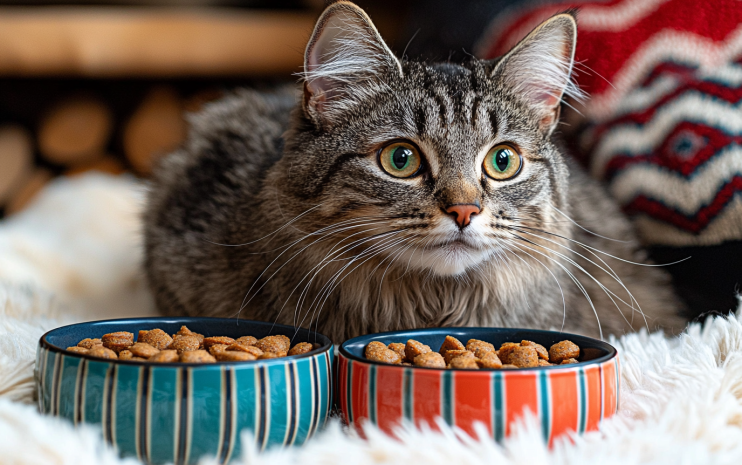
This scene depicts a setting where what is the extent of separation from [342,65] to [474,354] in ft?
1.84

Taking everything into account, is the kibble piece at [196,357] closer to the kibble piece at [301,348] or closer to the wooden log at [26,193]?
the kibble piece at [301,348]

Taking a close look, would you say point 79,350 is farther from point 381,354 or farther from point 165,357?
point 381,354

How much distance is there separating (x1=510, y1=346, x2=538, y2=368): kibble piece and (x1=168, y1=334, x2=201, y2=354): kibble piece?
0.45 m

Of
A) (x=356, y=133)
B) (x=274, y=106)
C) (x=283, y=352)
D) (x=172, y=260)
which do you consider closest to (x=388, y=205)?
(x=356, y=133)

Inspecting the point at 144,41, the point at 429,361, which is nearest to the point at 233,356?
the point at 429,361

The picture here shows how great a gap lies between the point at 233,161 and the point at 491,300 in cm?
74

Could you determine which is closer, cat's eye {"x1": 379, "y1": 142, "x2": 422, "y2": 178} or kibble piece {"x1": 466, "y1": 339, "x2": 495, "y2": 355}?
kibble piece {"x1": 466, "y1": 339, "x2": 495, "y2": 355}

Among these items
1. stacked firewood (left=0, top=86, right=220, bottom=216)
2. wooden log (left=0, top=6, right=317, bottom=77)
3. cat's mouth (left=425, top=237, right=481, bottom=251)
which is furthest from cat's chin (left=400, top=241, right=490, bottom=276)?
stacked firewood (left=0, top=86, right=220, bottom=216)

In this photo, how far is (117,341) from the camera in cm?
88

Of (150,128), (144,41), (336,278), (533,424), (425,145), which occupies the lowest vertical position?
(533,424)

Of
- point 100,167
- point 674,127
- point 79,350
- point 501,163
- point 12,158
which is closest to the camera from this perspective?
point 79,350

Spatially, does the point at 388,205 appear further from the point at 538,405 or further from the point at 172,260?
the point at 172,260

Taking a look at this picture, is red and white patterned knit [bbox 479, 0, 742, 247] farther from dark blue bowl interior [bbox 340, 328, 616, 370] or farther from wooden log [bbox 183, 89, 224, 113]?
wooden log [bbox 183, 89, 224, 113]

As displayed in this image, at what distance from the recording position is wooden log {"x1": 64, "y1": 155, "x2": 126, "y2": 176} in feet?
9.39
